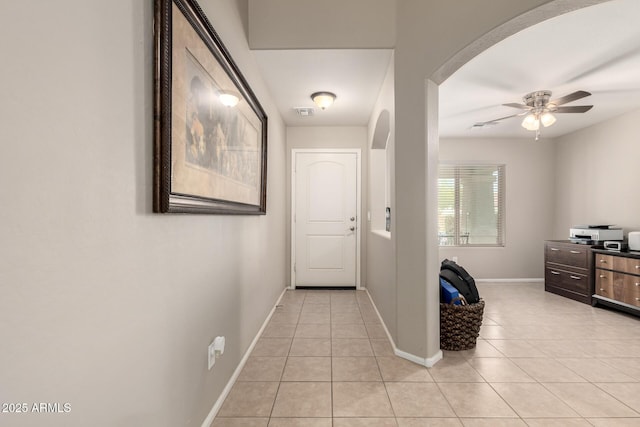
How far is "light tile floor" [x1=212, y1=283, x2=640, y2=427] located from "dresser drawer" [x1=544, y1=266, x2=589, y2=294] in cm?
72

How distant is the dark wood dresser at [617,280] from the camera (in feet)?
10.9

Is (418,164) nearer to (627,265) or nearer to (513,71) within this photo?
(513,71)

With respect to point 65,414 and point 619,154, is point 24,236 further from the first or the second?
point 619,154

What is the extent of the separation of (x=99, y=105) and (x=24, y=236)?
0.40 metres

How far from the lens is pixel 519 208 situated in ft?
17.3

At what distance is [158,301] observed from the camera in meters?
1.14

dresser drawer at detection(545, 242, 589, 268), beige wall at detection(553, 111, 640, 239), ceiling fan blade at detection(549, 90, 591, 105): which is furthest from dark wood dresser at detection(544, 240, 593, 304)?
ceiling fan blade at detection(549, 90, 591, 105)

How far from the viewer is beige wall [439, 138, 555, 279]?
5.25m

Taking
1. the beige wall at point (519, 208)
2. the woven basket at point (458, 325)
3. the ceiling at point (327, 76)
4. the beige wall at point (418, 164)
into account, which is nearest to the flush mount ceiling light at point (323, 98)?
the ceiling at point (327, 76)

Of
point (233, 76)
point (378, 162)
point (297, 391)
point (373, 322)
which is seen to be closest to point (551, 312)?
point (373, 322)

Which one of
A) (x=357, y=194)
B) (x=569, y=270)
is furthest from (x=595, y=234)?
(x=357, y=194)

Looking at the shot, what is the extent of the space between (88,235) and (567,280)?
5.30 meters

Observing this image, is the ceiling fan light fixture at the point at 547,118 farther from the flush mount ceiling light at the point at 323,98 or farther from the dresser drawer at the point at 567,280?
the flush mount ceiling light at the point at 323,98

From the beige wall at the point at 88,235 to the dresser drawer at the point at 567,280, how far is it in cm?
470
